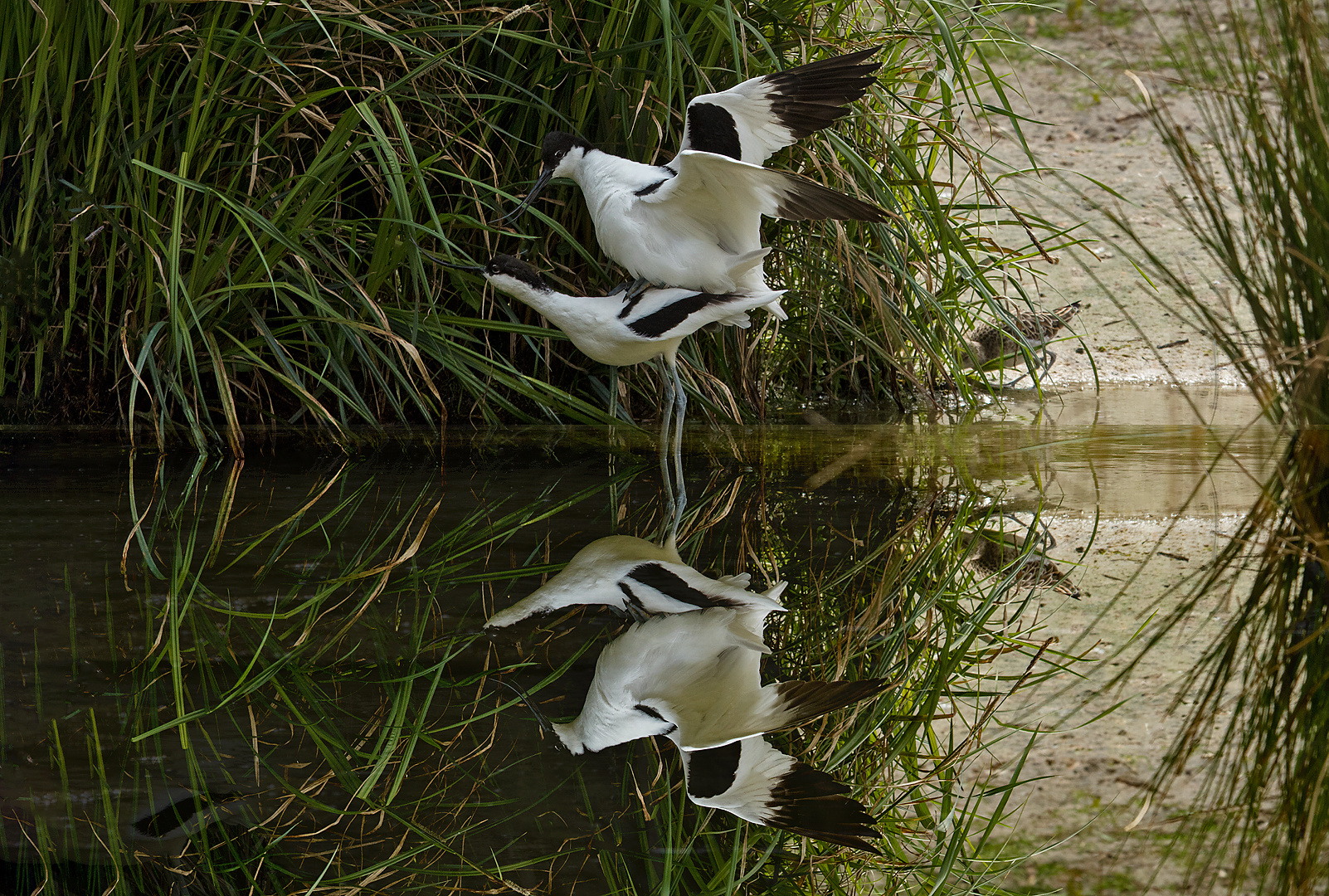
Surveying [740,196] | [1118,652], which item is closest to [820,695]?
[1118,652]

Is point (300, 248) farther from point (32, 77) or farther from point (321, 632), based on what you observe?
point (321, 632)

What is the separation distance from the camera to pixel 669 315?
264cm

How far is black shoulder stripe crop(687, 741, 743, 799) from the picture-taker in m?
1.29

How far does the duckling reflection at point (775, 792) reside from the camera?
123cm

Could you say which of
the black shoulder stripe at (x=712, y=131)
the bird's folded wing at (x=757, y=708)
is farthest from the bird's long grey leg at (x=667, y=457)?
the bird's folded wing at (x=757, y=708)

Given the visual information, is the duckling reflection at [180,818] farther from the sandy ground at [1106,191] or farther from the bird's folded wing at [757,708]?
the sandy ground at [1106,191]

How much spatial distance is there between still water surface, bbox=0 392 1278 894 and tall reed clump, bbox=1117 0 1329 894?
178mm

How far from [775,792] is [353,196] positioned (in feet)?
7.41

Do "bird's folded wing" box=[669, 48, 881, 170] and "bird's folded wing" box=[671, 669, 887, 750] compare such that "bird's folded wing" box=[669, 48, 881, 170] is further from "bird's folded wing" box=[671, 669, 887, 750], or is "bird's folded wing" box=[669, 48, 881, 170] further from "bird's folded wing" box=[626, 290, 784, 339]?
"bird's folded wing" box=[671, 669, 887, 750]

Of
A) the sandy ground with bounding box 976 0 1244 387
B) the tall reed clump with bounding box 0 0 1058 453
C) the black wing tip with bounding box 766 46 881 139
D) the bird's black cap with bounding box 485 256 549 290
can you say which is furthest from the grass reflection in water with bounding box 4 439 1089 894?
the sandy ground with bounding box 976 0 1244 387

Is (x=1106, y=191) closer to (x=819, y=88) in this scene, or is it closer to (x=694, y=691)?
(x=819, y=88)

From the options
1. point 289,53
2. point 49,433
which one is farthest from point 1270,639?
point 49,433

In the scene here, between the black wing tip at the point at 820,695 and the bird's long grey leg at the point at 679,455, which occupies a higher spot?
the bird's long grey leg at the point at 679,455

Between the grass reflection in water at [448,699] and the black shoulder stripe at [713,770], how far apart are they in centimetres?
3
